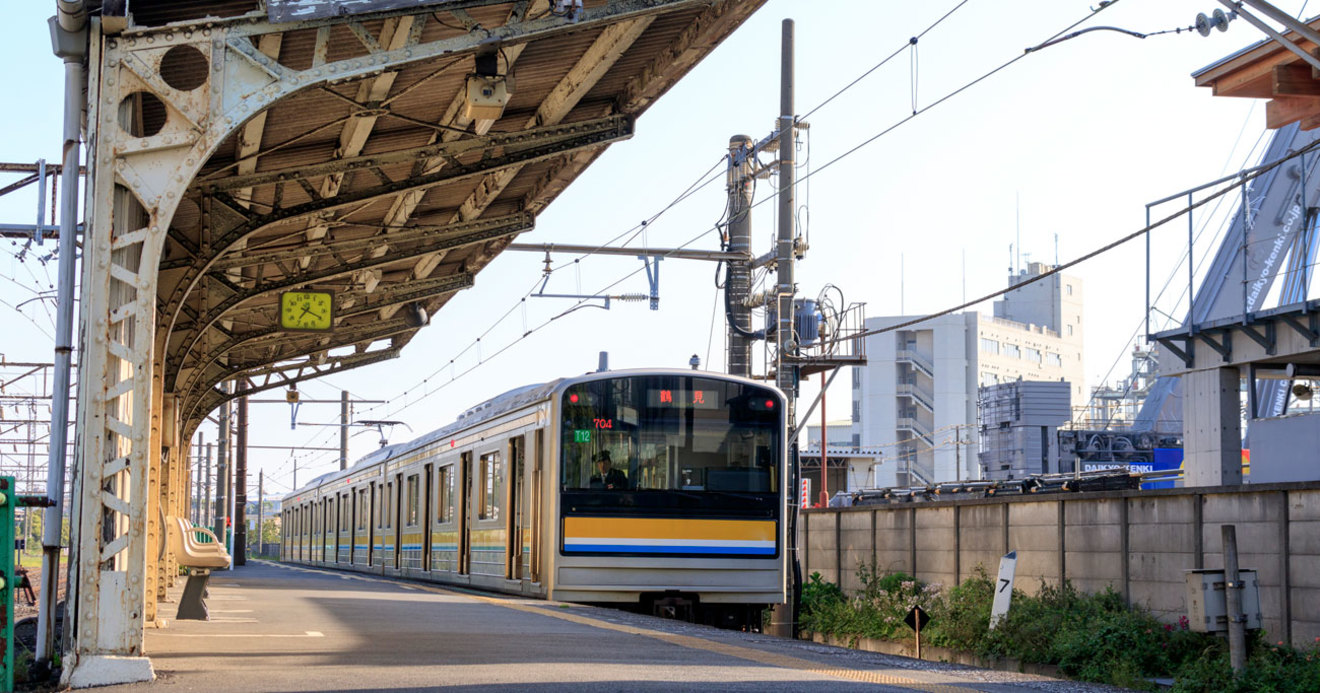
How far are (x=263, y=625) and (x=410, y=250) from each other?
12.6 feet

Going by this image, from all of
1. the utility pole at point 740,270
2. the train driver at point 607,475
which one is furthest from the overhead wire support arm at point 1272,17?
the utility pole at point 740,270

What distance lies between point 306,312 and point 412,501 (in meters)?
7.65

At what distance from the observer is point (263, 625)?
1033 cm

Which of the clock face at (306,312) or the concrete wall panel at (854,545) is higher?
the clock face at (306,312)

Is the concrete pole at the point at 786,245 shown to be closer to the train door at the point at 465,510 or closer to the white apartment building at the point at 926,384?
the train door at the point at 465,510

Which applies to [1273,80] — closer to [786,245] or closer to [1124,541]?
[1124,541]

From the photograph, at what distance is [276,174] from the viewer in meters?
9.56

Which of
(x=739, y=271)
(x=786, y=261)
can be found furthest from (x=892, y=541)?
(x=739, y=271)

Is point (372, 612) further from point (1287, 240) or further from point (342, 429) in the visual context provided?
point (342, 429)

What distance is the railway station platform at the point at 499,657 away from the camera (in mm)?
6539

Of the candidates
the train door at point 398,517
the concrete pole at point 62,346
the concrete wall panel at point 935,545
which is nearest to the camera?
the concrete pole at point 62,346

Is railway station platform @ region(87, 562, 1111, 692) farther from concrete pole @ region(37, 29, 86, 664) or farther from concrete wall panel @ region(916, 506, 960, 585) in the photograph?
concrete wall panel @ region(916, 506, 960, 585)

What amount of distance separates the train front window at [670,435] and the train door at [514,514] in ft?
5.43

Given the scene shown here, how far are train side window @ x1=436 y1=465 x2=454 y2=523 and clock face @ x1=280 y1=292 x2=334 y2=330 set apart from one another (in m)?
4.59
